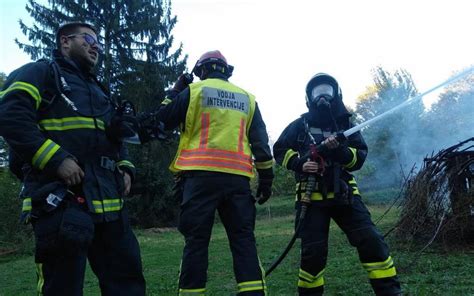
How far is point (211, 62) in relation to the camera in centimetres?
404

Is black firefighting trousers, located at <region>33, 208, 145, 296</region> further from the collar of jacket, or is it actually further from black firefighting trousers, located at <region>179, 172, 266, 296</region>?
the collar of jacket

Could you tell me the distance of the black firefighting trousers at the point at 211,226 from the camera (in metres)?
3.37

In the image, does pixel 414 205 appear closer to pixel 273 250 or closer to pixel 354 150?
pixel 273 250

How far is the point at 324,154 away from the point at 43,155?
2516 mm

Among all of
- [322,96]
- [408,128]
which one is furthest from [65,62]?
[408,128]

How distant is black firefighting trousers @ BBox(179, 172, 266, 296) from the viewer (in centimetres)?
337

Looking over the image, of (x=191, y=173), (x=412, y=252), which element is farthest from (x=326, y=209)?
(x=412, y=252)

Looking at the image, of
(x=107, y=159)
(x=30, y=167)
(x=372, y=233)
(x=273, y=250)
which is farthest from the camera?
(x=273, y=250)

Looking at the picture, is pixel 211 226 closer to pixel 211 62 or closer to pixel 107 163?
pixel 107 163

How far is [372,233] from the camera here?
3.90 meters

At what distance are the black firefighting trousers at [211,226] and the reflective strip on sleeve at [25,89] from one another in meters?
1.32

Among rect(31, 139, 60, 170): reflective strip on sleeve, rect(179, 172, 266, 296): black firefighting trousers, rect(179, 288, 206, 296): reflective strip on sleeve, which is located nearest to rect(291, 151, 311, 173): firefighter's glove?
rect(179, 172, 266, 296): black firefighting trousers

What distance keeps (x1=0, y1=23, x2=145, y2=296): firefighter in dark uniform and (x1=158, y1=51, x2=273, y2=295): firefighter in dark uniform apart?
0.47 metres

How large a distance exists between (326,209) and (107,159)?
2.10m
